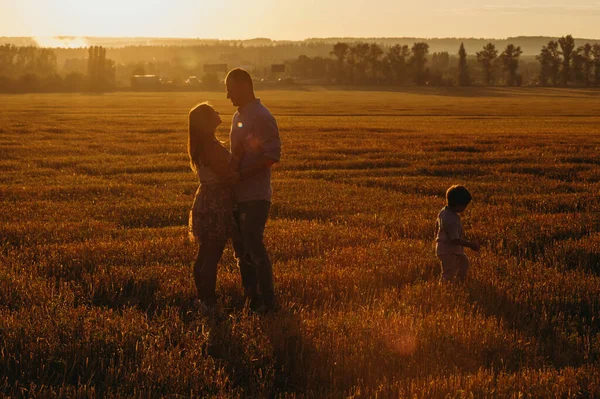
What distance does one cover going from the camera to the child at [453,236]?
7.92 metres

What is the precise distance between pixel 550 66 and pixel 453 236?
166659 mm

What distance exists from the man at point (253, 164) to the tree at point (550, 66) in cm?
16199

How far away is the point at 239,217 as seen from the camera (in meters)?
7.29

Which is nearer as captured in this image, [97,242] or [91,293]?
[91,293]

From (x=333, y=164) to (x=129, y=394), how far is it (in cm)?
1829

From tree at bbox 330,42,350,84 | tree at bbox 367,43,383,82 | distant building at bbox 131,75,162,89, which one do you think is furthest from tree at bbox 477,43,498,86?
distant building at bbox 131,75,162,89

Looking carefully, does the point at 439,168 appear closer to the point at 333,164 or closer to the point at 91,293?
the point at 333,164

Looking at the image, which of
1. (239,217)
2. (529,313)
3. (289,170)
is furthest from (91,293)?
(289,170)

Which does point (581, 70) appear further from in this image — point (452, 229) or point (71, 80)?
point (452, 229)

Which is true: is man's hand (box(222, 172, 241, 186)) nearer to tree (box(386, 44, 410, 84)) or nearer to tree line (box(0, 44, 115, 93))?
tree line (box(0, 44, 115, 93))

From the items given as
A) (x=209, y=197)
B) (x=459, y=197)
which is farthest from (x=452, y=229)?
(x=209, y=197)

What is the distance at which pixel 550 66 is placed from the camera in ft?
534

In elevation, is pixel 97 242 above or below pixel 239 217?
below

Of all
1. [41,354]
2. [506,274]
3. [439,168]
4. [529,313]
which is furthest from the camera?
[439,168]
